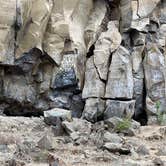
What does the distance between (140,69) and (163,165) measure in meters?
7.60

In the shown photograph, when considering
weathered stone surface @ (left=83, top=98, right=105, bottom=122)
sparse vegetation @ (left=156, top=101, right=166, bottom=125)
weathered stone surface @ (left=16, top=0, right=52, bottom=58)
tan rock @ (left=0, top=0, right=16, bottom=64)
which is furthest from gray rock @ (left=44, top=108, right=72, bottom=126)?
sparse vegetation @ (left=156, top=101, right=166, bottom=125)

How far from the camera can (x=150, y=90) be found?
16.5 meters

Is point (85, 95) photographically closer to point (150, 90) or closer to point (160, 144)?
point (150, 90)

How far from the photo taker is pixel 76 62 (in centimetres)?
1655

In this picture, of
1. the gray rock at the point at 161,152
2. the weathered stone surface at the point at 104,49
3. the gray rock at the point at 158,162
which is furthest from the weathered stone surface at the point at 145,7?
the gray rock at the point at 158,162

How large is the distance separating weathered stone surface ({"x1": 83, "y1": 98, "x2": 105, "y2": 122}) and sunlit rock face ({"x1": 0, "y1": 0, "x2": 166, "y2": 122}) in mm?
31

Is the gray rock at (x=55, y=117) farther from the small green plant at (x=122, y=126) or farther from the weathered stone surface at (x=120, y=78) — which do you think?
the weathered stone surface at (x=120, y=78)

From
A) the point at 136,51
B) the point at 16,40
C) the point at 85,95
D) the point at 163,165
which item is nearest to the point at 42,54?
the point at 16,40

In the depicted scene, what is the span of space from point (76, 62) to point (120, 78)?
1.62m

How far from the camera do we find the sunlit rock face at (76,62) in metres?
15.9

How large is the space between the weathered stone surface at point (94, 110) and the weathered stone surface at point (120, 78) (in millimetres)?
338

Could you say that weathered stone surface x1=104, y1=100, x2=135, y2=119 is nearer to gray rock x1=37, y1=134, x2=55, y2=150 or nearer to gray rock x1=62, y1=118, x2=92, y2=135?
gray rock x1=62, y1=118, x2=92, y2=135

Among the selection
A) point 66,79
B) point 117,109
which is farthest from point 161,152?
point 66,79

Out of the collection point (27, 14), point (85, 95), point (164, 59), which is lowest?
point (85, 95)
